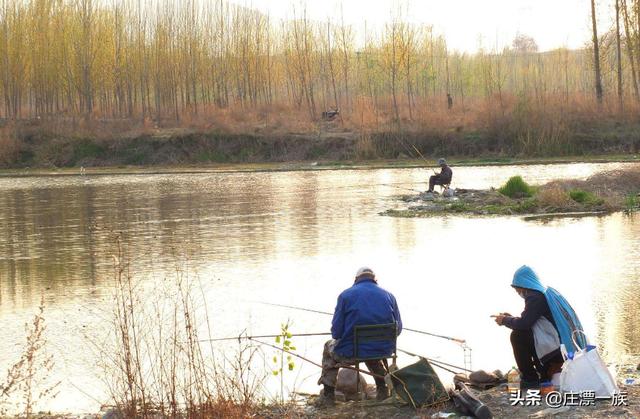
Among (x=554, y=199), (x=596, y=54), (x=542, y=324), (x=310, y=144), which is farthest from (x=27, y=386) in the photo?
(x=310, y=144)

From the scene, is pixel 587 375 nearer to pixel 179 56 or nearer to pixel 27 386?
pixel 27 386

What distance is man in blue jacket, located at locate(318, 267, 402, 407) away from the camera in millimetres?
7973

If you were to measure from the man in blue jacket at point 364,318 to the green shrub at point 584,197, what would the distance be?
17605 millimetres

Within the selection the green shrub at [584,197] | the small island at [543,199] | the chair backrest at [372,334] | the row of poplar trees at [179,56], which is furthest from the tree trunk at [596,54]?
the chair backrest at [372,334]

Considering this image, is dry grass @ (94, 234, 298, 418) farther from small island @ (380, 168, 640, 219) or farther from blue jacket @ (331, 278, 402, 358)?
small island @ (380, 168, 640, 219)

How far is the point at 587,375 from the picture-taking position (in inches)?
273

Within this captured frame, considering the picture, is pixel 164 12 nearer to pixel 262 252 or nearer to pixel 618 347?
pixel 262 252

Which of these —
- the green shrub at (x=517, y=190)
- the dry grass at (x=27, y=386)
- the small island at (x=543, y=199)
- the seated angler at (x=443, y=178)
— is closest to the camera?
the dry grass at (x=27, y=386)

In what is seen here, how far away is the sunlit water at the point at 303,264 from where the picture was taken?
1097cm

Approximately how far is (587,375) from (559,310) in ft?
2.36

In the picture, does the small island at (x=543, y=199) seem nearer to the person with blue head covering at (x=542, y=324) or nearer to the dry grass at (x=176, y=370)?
the dry grass at (x=176, y=370)

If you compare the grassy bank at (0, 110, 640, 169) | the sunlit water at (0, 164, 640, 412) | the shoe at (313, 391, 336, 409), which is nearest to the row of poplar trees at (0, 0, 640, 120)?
the grassy bank at (0, 110, 640, 169)

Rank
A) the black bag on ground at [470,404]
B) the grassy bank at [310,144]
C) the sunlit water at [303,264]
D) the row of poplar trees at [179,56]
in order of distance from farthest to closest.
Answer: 1. the row of poplar trees at [179,56]
2. the grassy bank at [310,144]
3. the sunlit water at [303,264]
4. the black bag on ground at [470,404]

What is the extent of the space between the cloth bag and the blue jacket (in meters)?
1.65
